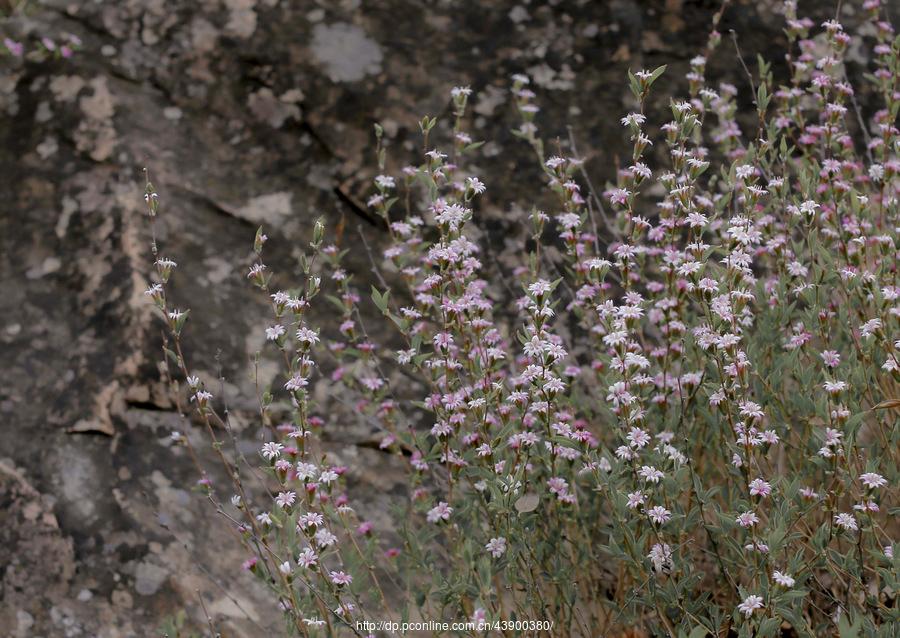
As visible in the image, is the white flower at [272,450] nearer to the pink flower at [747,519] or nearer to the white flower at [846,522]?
the pink flower at [747,519]

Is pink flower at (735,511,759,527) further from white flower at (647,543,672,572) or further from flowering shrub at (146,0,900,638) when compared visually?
white flower at (647,543,672,572)

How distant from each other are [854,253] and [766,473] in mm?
496

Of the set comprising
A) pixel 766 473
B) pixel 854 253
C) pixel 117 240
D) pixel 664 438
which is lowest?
pixel 117 240

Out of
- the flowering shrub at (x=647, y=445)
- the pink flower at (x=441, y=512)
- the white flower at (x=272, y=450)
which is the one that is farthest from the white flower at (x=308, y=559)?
the pink flower at (x=441, y=512)

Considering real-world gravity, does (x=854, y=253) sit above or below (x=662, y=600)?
above

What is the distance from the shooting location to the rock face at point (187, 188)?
7.63ft

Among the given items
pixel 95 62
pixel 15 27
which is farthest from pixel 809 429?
pixel 15 27

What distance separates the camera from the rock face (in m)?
2.33

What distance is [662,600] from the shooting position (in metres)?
1.81

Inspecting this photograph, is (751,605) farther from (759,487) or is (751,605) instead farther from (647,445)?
(647,445)

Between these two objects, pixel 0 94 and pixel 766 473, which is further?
pixel 0 94

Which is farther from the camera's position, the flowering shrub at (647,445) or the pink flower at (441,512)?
the pink flower at (441,512)

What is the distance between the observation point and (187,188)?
2926 millimetres

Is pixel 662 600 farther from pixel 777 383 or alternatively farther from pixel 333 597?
pixel 333 597
